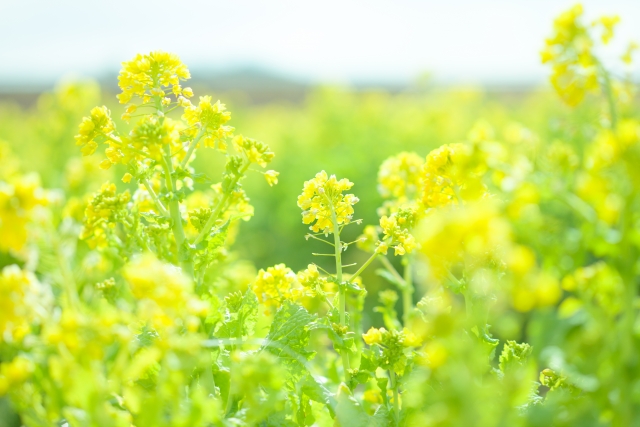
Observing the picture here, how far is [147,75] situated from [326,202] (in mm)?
730

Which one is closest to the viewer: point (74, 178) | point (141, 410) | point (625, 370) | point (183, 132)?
point (625, 370)

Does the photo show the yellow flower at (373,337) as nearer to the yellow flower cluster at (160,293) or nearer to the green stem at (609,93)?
the yellow flower cluster at (160,293)

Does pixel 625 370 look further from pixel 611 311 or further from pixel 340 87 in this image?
pixel 340 87

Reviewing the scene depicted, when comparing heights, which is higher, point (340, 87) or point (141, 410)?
point (340, 87)

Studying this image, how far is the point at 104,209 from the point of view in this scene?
1.71 metres

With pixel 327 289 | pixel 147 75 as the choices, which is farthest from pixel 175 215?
pixel 327 289

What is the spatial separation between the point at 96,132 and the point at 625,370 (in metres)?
1.54

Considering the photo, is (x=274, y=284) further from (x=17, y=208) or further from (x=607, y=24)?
(x=607, y=24)

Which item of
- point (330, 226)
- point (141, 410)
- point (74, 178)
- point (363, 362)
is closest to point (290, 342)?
point (363, 362)

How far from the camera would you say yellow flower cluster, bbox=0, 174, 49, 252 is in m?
0.97

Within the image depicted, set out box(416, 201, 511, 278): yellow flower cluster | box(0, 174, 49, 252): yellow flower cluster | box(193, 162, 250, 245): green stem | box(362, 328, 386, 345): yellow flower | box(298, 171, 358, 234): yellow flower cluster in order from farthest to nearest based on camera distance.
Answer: box(298, 171, 358, 234): yellow flower cluster
box(193, 162, 250, 245): green stem
box(362, 328, 386, 345): yellow flower
box(0, 174, 49, 252): yellow flower cluster
box(416, 201, 511, 278): yellow flower cluster

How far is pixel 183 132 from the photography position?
174cm

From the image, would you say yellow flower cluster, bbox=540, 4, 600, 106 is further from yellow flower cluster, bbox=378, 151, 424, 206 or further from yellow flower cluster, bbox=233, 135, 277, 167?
yellow flower cluster, bbox=378, 151, 424, 206

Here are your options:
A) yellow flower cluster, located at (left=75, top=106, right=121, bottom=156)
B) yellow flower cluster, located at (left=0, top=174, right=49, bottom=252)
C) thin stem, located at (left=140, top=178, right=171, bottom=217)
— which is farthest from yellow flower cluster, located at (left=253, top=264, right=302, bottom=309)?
yellow flower cluster, located at (left=0, top=174, right=49, bottom=252)
